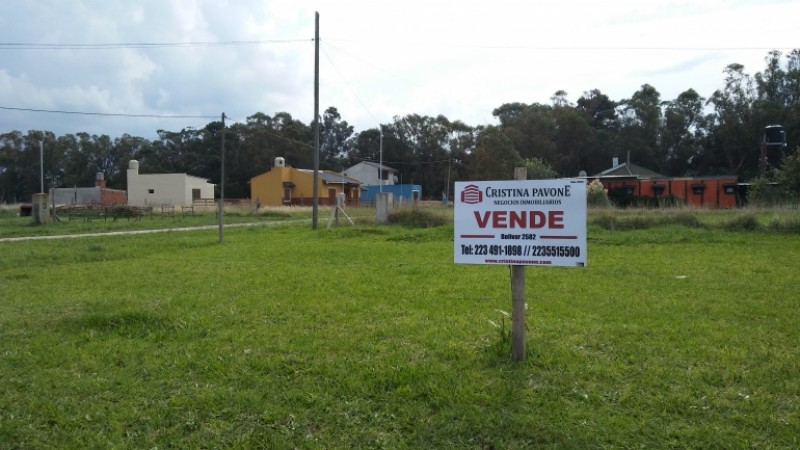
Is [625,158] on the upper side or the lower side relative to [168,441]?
upper

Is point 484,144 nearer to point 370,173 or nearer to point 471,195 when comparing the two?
point 370,173

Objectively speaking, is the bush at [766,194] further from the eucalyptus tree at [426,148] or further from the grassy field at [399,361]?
the eucalyptus tree at [426,148]

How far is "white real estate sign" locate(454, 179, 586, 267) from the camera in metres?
4.53

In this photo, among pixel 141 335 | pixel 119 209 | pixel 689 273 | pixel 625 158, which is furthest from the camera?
pixel 625 158

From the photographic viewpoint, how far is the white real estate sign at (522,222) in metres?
4.53

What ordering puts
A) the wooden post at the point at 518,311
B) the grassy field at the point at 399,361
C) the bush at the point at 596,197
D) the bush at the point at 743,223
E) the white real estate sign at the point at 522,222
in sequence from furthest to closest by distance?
1. the bush at the point at 596,197
2. the bush at the point at 743,223
3. the wooden post at the point at 518,311
4. the white real estate sign at the point at 522,222
5. the grassy field at the point at 399,361

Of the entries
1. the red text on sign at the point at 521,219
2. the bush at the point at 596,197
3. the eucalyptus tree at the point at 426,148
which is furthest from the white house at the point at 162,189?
the red text on sign at the point at 521,219

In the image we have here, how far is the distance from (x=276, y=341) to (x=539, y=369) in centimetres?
249

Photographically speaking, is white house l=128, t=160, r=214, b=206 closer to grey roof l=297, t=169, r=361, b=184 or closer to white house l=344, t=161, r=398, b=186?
grey roof l=297, t=169, r=361, b=184

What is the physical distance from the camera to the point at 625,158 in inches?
2677

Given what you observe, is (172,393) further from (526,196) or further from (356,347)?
(526,196)

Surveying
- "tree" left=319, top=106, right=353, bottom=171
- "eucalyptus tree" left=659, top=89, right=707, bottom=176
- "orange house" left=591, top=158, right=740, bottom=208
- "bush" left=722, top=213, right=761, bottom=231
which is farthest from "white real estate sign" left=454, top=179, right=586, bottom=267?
"tree" left=319, top=106, right=353, bottom=171

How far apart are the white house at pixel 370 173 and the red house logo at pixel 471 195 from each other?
7147 cm

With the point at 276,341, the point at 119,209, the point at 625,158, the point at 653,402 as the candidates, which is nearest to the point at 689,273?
the point at 653,402
